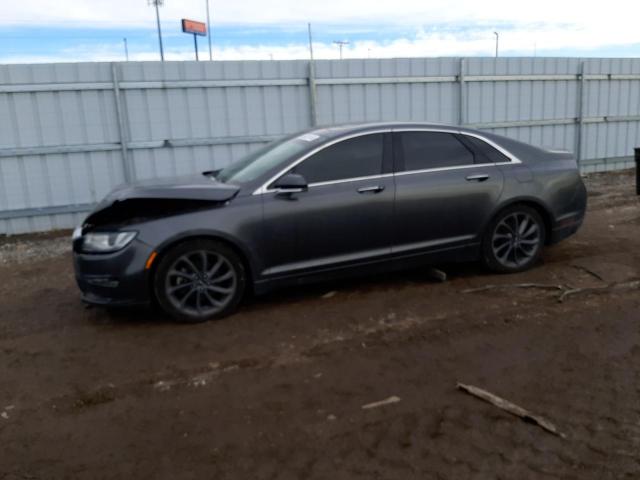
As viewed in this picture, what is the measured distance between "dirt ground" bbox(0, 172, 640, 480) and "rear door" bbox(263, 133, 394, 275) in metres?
0.47

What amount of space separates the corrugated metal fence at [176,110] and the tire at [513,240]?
4.83m

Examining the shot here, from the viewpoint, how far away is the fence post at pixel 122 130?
861 centimetres

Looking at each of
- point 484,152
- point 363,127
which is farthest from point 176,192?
point 484,152

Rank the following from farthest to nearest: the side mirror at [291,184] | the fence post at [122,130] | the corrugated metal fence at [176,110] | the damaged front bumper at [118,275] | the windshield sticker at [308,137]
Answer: the fence post at [122,130], the corrugated metal fence at [176,110], the windshield sticker at [308,137], the side mirror at [291,184], the damaged front bumper at [118,275]

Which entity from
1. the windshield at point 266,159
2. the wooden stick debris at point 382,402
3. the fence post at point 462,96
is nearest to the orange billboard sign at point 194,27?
the fence post at point 462,96

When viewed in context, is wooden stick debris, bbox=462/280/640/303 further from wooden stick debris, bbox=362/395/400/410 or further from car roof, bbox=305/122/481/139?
wooden stick debris, bbox=362/395/400/410

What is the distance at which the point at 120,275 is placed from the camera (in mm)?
4559

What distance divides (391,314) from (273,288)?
1016 mm

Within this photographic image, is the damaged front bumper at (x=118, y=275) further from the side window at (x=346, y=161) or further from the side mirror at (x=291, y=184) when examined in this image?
the side window at (x=346, y=161)

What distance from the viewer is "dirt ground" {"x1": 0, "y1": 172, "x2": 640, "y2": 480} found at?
2943 mm

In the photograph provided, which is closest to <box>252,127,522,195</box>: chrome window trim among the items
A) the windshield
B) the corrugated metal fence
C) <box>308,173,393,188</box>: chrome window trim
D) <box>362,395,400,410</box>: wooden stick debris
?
<box>308,173,393,188</box>: chrome window trim

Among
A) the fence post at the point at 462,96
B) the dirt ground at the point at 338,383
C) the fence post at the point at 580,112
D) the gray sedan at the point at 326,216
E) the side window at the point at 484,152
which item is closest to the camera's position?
the dirt ground at the point at 338,383

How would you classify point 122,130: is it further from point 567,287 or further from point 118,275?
point 567,287

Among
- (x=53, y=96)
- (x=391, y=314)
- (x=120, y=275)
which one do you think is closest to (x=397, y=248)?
(x=391, y=314)
